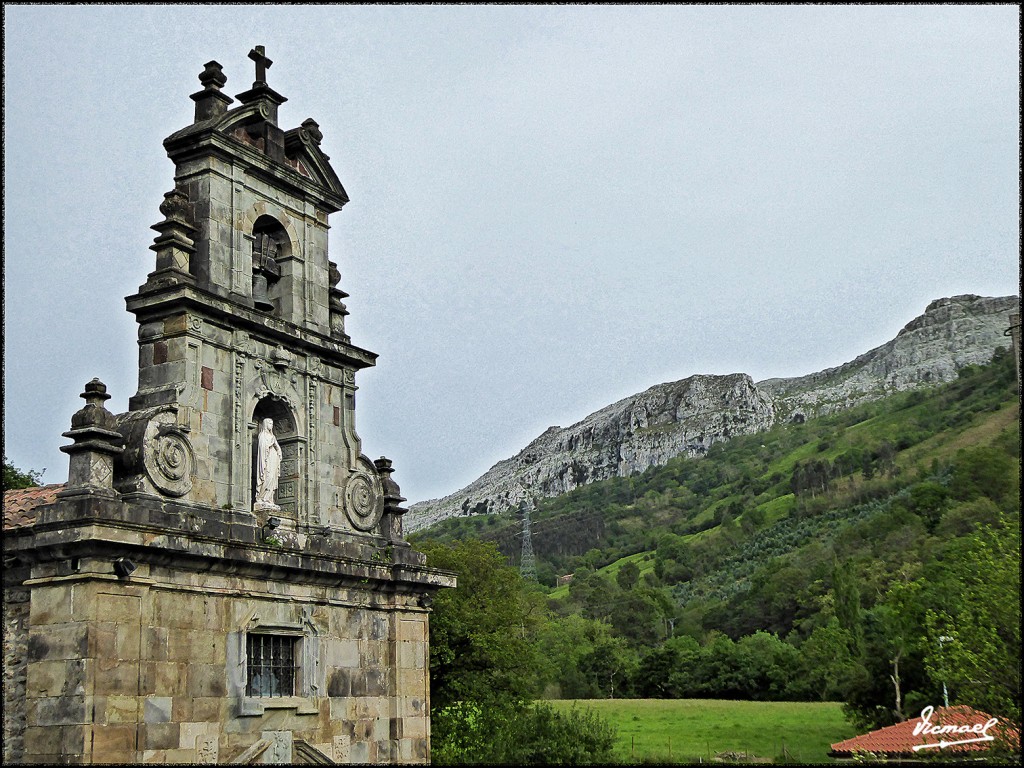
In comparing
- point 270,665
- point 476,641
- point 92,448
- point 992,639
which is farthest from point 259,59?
point 476,641

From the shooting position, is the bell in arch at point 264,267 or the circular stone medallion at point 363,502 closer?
the bell in arch at point 264,267

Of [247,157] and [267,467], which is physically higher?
[247,157]

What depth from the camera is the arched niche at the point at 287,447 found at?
1908 cm

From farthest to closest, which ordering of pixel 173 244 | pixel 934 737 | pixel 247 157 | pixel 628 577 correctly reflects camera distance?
pixel 628 577 < pixel 934 737 < pixel 247 157 < pixel 173 244

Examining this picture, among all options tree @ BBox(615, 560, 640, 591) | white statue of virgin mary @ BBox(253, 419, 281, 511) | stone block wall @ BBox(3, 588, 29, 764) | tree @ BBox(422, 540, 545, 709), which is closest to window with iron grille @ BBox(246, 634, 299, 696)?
white statue of virgin mary @ BBox(253, 419, 281, 511)

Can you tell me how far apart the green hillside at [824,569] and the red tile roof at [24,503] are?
1664 cm

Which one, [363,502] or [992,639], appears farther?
[992,639]

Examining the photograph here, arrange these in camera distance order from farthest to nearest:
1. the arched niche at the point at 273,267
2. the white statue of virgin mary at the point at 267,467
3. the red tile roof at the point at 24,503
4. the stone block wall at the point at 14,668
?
the arched niche at the point at 273,267
the white statue of virgin mary at the point at 267,467
the red tile roof at the point at 24,503
the stone block wall at the point at 14,668

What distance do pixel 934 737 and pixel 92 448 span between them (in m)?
30.1

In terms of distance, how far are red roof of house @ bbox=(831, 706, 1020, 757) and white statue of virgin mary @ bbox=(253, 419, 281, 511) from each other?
52.7 ft

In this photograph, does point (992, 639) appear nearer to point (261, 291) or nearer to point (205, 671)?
point (205, 671)

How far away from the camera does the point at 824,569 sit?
93812mm

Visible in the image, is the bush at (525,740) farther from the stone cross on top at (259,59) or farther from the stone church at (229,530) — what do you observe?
the stone cross on top at (259,59)

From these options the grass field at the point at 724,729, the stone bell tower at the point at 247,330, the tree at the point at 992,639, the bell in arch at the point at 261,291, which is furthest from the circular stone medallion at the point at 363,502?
the grass field at the point at 724,729
